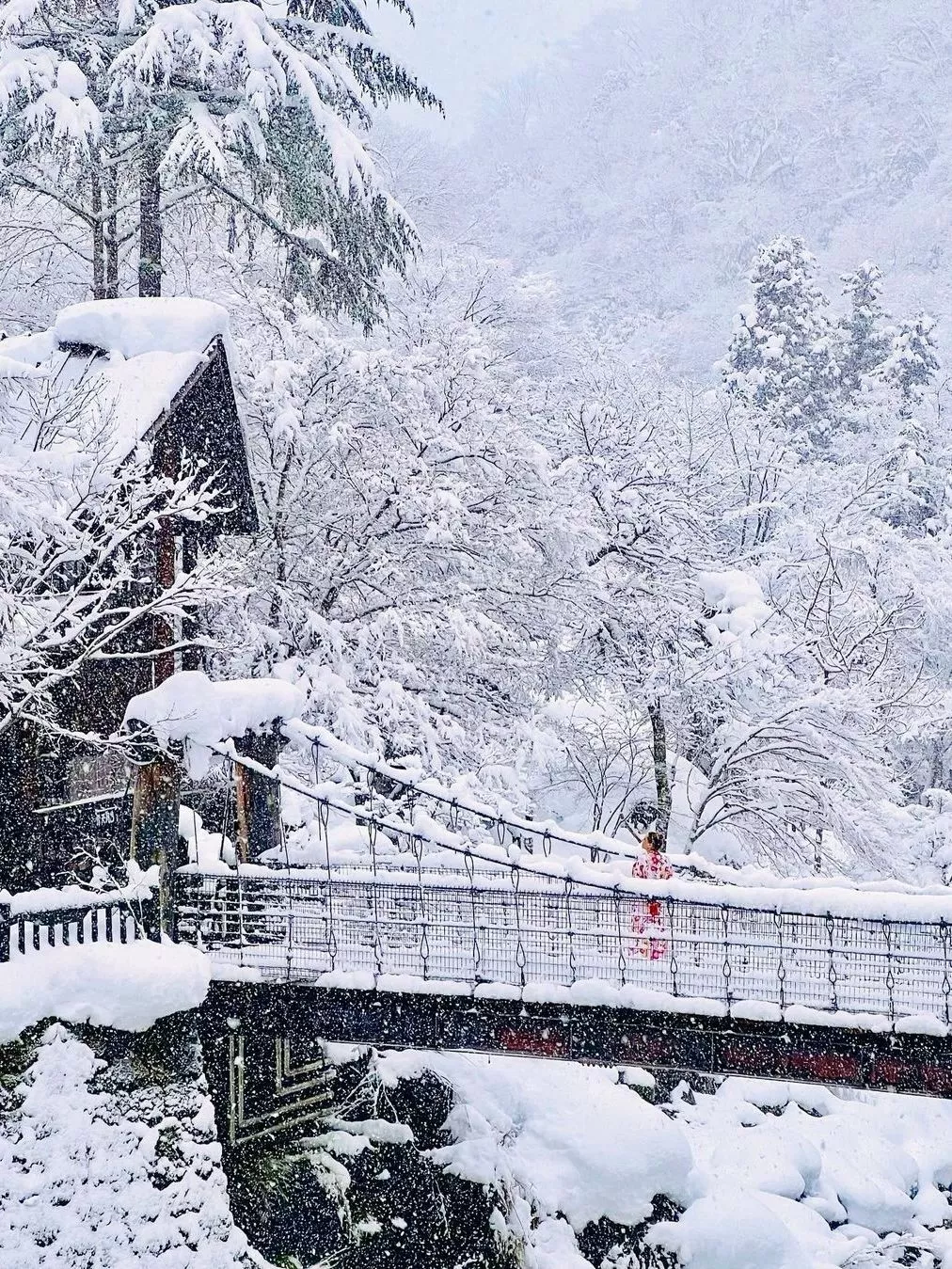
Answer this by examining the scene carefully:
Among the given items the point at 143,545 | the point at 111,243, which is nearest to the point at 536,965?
the point at 143,545

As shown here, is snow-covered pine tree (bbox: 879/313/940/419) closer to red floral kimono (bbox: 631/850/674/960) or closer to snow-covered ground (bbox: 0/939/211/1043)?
red floral kimono (bbox: 631/850/674/960)

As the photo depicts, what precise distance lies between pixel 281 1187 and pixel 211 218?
15392mm

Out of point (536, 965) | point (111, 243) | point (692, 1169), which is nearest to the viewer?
point (536, 965)

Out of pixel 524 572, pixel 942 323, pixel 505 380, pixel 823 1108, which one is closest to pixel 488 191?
pixel 942 323

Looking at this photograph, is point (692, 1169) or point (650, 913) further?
point (692, 1169)

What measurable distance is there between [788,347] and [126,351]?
98.1 feet

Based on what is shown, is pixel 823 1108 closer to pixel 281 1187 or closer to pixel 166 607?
pixel 281 1187

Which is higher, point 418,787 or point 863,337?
point 863,337

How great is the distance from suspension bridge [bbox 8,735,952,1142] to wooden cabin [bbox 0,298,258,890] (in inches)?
48.6

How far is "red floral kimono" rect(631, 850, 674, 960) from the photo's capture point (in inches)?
443

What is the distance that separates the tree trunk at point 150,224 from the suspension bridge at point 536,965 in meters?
8.24

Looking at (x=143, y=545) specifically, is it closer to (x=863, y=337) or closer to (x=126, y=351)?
(x=126, y=351)

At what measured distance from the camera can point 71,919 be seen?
10484 millimetres

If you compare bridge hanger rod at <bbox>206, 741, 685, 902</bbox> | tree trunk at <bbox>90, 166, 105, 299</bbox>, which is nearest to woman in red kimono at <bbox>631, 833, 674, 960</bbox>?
bridge hanger rod at <bbox>206, 741, 685, 902</bbox>
